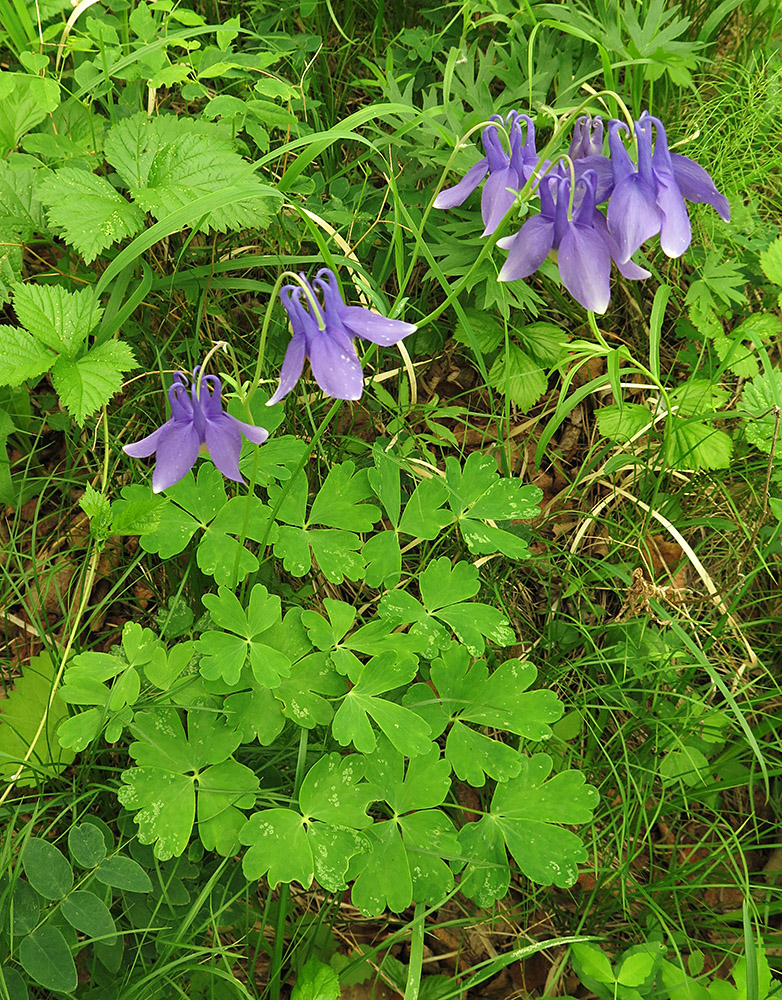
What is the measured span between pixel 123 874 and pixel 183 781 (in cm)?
22

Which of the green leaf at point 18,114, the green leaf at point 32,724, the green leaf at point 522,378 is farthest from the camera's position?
the green leaf at point 522,378

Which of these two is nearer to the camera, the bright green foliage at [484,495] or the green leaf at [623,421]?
the bright green foliage at [484,495]

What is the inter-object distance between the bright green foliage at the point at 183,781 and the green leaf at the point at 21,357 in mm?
939

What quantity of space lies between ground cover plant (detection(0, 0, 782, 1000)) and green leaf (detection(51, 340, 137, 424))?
1 centimetres

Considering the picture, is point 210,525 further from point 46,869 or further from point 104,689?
point 46,869

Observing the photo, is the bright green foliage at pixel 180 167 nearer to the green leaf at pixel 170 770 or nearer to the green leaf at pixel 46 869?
the green leaf at pixel 170 770

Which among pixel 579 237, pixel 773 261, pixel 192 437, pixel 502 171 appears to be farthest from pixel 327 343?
pixel 773 261

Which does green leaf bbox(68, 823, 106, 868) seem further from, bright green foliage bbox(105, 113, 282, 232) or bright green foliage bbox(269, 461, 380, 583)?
bright green foliage bbox(105, 113, 282, 232)

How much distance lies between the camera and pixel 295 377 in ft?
4.79

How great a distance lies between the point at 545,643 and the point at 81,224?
177cm

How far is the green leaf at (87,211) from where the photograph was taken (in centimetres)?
212

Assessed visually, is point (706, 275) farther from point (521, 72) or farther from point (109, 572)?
point (109, 572)

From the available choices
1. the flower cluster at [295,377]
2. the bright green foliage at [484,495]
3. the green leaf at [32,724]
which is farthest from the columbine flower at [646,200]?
the green leaf at [32,724]

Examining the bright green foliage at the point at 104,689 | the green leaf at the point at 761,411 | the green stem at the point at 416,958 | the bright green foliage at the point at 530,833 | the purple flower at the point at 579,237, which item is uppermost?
the purple flower at the point at 579,237
